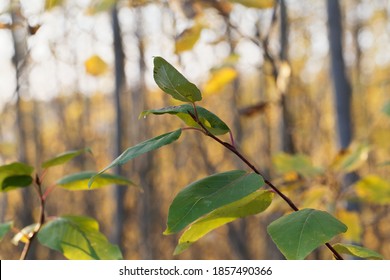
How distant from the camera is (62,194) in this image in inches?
185

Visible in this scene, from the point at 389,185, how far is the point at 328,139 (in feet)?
9.53

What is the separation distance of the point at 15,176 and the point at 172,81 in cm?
25

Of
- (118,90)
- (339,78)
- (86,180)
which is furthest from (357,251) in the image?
(118,90)

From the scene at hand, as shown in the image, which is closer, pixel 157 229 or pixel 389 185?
pixel 389 185

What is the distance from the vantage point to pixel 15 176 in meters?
0.59

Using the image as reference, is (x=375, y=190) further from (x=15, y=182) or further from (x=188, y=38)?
(x=15, y=182)

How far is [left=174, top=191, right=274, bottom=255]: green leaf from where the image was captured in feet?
1.56

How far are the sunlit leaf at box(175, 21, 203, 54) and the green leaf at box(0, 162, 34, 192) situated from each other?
14.6 inches

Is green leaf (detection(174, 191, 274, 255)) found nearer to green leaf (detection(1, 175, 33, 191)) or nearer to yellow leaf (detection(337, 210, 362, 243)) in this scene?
green leaf (detection(1, 175, 33, 191))

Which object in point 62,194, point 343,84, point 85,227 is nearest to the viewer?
point 85,227

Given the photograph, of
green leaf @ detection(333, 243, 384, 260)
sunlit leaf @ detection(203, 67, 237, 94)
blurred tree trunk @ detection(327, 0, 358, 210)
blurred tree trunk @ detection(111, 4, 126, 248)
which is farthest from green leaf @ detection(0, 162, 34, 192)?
blurred tree trunk @ detection(111, 4, 126, 248)

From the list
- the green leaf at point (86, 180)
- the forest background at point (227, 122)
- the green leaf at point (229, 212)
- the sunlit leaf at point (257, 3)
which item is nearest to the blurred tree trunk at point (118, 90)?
the forest background at point (227, 122)
